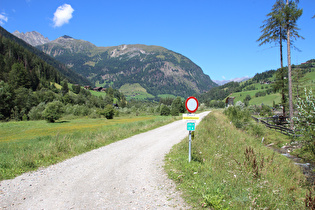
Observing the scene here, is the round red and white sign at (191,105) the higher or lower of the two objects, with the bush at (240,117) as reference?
higher

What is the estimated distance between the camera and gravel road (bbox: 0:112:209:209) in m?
5.40

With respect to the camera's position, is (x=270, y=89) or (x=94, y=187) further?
(x=270, y=89)

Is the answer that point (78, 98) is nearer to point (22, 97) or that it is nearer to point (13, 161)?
point (22, 97)

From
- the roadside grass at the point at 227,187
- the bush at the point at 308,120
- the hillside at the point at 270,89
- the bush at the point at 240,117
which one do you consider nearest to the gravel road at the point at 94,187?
the roadside grass at the point at 227,187

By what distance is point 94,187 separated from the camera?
21.5 feet

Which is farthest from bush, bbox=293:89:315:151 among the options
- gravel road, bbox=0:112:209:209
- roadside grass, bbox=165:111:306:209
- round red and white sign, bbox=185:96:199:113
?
gravel road, bbox=0:112:209:209

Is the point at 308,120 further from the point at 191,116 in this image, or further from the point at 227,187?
the point at 227,187

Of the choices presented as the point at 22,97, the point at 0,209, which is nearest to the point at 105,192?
the point at 0,209

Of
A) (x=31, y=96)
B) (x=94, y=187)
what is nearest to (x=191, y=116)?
(x=94, y=187)

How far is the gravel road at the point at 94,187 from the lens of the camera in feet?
17.7

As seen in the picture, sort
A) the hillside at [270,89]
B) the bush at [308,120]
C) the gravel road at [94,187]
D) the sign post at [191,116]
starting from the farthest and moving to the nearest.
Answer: the hillside at [270,89] < the bush at [308,120] < the sign post at [191,116] < the gravel road at [94,187]

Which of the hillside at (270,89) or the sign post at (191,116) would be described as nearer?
the sign post at (191,116)

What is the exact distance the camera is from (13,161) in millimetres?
9109

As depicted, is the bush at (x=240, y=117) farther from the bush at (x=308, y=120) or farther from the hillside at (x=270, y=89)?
the bush at (x=308, y=120)
